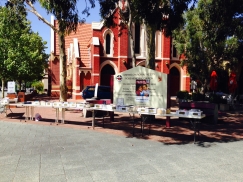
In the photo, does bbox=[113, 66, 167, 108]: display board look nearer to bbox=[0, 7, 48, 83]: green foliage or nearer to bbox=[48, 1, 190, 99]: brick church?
bbox=[48, 1, 190, 99]: brick church

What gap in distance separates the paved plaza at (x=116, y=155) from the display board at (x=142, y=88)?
1.16 m

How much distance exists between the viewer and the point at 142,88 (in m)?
9.77

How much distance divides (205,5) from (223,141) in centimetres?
1331

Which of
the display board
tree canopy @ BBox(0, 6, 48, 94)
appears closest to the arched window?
tree canopy @ BBox(0, 6, 48, 94)

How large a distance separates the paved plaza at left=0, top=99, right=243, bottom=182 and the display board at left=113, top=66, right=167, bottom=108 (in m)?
1.16

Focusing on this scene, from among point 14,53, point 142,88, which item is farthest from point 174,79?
point 142,88

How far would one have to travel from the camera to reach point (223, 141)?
316 inches

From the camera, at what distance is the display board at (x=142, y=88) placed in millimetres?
9461

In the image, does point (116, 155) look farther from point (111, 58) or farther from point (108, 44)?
point (108, 44)

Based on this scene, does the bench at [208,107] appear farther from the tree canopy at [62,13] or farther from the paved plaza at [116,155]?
the tree canopy at [62,13]

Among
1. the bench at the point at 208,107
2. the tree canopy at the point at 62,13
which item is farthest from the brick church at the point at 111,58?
the bench at the point at 208,107

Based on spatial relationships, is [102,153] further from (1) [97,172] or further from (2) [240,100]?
(2) [240,100]

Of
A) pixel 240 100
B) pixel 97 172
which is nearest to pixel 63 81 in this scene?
pixel 97 172

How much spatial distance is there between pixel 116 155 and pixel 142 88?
13.3 ft
